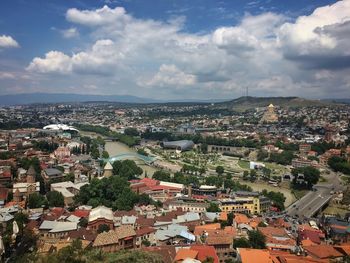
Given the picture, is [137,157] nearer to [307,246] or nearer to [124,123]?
[307,246]

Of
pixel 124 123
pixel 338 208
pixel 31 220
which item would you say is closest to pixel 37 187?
pixel 31 220

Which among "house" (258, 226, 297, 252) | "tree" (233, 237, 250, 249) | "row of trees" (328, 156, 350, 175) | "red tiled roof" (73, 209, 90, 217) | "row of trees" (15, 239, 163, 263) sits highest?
"row of trees" (15, 239, 163, 263)

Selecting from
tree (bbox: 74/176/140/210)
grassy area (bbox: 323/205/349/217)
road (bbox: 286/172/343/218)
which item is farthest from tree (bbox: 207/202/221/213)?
grassy area (bbox: 323/205/349/217)

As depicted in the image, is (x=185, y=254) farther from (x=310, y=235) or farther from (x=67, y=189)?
(x=67, y=189)

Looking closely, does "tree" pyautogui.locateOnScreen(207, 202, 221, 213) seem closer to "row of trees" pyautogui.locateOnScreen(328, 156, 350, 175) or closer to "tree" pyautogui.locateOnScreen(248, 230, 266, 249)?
"tree" pyautogui.locateOnScreen(248, 230, 266, 249)

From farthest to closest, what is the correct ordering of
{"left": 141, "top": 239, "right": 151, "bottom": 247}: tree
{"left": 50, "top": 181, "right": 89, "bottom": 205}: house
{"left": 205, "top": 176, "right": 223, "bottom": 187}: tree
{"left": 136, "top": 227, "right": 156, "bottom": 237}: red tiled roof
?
{"left": 205, "top": 176, "right": 223, "bottom": 187}: tree, {"left": 50, "top": 181, "right": 89, "bottom": 205}: house, {"left": 136, "top": 227, "right": 156, "bottom": 237}: red tiled roof, {"left": 141, "top": 239, "right": 151, "bottom": 247}: tree

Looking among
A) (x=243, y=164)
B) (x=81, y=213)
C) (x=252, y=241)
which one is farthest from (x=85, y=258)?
(x=243, y=164)
